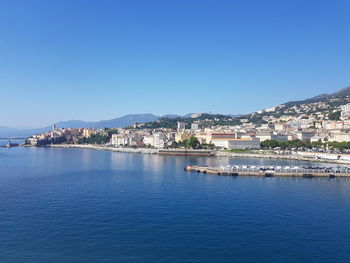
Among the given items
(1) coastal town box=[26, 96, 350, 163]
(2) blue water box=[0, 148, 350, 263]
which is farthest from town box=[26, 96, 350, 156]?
(2) blue water box=[0, 148, 350, 263]

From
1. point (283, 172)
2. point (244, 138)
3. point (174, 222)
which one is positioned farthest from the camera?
point (244, 138)

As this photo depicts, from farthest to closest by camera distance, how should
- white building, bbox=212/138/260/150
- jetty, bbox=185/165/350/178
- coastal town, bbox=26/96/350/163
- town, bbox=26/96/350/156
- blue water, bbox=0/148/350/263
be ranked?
white building, bbox=212/138/260/150, town, bbox=26/96/350/156, coastal town, bbox=26/96/350/163, jetty, bbox=185/165/350/178, blue water, bbox=0/148/350/263

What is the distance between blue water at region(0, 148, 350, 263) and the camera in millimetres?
9578

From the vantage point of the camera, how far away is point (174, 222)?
12.2 metres

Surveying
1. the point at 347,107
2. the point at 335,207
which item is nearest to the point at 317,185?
the point at 335,207

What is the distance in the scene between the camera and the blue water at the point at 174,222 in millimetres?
9578

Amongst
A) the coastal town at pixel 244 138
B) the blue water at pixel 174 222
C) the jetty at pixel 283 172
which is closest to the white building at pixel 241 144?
the coastal town at pixel 244 138

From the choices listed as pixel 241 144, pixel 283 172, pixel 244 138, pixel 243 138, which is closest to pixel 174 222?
pixel 283 172

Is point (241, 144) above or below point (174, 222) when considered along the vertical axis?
above

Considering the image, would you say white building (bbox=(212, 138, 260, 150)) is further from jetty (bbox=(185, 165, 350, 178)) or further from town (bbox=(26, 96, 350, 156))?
jetty (bbox=(185, 165, 350, 178))

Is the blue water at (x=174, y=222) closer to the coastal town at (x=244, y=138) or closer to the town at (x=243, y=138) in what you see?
the coastal town at (x=244, y=138)

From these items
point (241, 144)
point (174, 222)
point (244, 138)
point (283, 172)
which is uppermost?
point (244, 138)

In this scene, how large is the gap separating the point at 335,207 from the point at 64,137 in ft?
241

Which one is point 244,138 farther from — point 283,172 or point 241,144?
point 283,172
